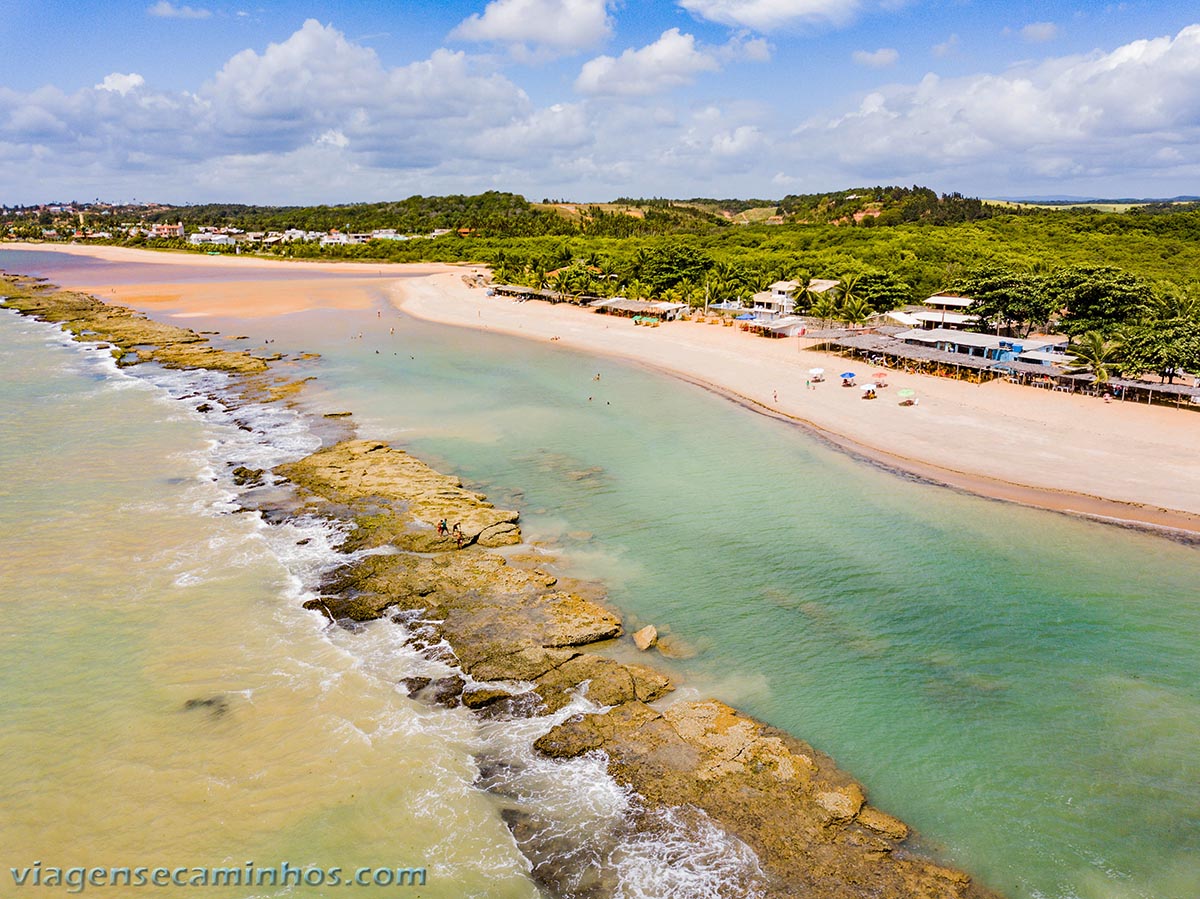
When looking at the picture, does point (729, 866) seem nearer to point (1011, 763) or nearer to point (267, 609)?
point (1011, 763)

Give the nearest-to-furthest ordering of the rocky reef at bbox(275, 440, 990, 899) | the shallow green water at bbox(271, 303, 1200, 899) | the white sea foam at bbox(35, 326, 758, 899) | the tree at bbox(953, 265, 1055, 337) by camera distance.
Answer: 1. the white sea foam at bbox(35, 326, 758, 899)
2. the rocky reef at bbox(275, 440, 990, 899)
3. the shallow green water at bbox(271, 303, 1200, 899)
4. the tree at bbox(953, 265, 1055, 337)

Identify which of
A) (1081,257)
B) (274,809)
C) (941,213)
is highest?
(941,213)

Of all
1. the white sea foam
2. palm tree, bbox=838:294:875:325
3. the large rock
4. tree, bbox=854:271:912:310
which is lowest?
the white sea foam

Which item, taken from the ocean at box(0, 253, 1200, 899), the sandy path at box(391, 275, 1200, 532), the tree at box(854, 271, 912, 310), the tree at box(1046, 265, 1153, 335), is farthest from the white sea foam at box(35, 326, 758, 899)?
the tree at box(854, 271, 912, 310)

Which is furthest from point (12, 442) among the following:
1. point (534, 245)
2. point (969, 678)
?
point (534, 245)

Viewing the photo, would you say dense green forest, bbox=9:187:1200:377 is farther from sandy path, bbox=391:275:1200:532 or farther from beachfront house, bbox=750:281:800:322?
sandy path, bbox=391:275:1200:532

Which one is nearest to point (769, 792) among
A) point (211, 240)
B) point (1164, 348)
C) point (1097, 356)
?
point (1164, 348)
